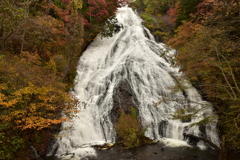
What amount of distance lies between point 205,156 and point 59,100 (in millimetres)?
7828

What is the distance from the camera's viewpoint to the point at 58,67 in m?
13.0

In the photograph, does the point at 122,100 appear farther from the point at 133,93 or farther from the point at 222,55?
the point at 222,55

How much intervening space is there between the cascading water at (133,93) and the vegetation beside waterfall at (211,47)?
942 millimetres

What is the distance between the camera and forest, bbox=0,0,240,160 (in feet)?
22.0

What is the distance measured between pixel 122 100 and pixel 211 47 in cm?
634

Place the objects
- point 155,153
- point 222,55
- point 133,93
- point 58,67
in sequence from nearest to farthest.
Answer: point 222,55
point 155,153
point 133,93
point 58,67

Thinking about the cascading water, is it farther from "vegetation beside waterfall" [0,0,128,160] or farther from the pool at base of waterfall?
"vegetation beside waterfall" [0,0,128,160]

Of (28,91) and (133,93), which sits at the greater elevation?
(133,93)

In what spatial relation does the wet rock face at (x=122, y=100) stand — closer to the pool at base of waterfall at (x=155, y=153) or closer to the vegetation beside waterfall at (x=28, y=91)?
the pool at base of waterfall at (x=155, y=153)

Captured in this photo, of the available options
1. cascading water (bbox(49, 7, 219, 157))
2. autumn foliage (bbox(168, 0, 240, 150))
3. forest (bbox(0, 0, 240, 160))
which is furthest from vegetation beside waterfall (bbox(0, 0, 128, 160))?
autumn foliage (bbox(168, 0, 240, 150))

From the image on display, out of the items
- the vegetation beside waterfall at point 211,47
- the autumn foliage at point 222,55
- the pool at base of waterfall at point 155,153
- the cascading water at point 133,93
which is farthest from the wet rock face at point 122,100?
the autumn foliage at point 222,55

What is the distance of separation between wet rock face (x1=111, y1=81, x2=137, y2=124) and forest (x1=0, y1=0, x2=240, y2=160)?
270 centimetres

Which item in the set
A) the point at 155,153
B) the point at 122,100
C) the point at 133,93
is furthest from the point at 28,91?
the point at 133,93

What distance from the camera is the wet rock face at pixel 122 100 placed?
10691 millimetres
